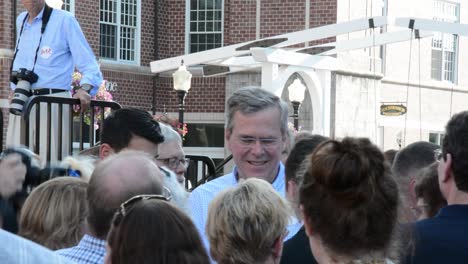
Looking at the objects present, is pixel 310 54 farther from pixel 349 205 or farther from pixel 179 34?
pixel 349 205

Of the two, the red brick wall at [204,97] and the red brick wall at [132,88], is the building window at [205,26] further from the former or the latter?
the red brick wall at [132,88]

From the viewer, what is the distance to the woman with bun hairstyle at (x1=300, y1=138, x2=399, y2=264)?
11.3 feet

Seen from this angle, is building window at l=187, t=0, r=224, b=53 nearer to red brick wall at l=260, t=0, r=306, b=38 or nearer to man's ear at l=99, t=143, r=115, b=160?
red brick wall at l=260, t=0, r=306, b=38

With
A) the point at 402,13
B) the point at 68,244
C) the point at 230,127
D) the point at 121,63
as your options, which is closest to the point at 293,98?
the point at 121,63

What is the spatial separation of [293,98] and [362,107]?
5.01 m

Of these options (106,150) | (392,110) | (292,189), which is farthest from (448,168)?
(392,110)

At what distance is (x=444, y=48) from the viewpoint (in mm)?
31875

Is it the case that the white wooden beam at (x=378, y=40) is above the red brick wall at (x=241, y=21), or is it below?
below

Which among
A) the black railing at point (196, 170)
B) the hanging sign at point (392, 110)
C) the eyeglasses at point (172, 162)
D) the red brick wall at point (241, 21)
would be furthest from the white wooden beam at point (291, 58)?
the eyeglasses at point (172, 162)

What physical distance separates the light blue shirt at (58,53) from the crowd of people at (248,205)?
11.3 feet

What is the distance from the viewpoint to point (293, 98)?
23.4 metres

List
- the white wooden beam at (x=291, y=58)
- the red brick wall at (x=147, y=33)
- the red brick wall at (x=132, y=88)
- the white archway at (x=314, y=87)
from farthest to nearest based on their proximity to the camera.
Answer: the red brick wall at (x=147, y=33) < the red brick wall at (x=132, y=88) < the white archway at (x=314, y=87) < the white wooden beam at (x=291, y=58)

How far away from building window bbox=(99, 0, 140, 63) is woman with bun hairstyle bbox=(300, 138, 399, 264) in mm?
23879

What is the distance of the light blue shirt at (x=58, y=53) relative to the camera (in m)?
9.09
